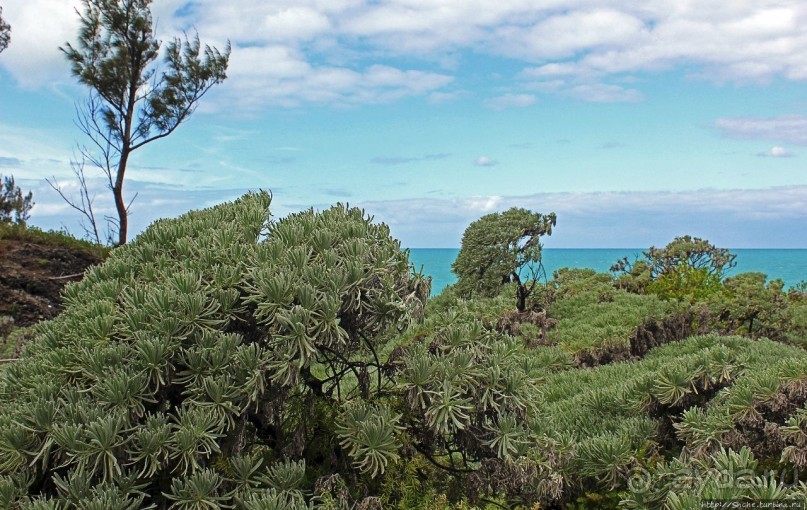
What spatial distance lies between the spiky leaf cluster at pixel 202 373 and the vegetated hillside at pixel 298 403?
12mm

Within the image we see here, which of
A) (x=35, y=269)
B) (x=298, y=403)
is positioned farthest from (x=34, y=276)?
(x=298, y=403)

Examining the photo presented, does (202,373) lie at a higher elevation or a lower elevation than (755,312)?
higher

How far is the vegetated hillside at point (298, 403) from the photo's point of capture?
11.0 ft

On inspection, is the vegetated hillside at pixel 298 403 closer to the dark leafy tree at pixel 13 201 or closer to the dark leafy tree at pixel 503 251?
the dark leafy tree at pixel 503 251

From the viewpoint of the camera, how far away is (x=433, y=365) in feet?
12.1

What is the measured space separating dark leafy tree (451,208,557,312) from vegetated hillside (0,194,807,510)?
7.63 metres

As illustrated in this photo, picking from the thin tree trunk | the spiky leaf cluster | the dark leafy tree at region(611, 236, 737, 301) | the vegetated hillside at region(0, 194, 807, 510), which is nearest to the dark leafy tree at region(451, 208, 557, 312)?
the dark leafy tree at region(611, 236, 737, 301)

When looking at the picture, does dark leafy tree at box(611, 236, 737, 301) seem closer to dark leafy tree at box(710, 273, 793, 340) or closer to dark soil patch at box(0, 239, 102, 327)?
dark leafy tree at box(710, 273, 793, 340)

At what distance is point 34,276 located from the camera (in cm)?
1563

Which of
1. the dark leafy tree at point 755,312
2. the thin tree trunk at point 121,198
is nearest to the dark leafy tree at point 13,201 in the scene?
the thin tree trunk at point 121,198

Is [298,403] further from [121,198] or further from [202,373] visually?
[121,198]

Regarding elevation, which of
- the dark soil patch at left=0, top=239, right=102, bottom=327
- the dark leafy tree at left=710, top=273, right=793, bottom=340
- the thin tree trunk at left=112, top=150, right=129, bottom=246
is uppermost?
the thin tree trunk at left=112, top=150, right=129, bottom=246

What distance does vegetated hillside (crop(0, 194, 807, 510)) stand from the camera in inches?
132

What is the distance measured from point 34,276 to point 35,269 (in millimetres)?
379
